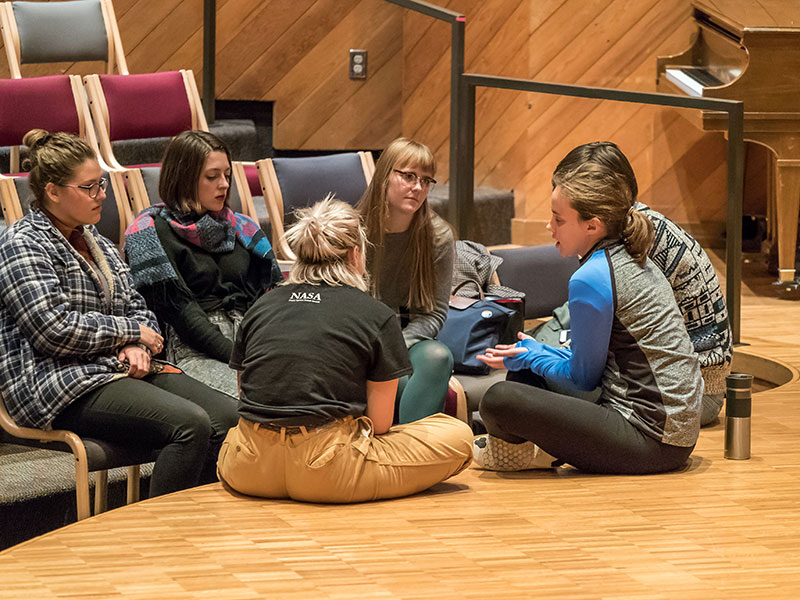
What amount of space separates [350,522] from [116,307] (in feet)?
3.33

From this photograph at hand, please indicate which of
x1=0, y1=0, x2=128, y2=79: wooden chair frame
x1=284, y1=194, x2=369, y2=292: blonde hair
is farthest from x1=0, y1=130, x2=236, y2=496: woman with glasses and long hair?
x1=0, y1=0, x2=128, y2=79: wooden chair frame

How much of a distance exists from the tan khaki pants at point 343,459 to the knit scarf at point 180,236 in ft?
2.55

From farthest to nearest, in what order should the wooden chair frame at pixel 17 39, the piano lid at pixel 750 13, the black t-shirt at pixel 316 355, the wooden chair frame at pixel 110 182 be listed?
Result: the piano lid at pixel 750 13, the wooden chair frame at pixel 17 39, the wooden chair frame at pixel 110 182, the black t-shirt at pixel 316 355

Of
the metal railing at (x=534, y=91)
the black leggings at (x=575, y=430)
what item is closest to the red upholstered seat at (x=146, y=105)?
the metal railing at (x=534, y=91)

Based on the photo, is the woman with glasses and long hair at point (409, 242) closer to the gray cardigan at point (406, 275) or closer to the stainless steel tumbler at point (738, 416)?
the gray cardigan at point (406, 275)

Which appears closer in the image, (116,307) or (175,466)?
(175,466)

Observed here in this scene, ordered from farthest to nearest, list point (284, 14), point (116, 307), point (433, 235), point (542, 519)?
point (284, 14) < point (433, 235) < point (116, 307) < point (542, 519)

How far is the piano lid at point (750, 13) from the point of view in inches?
192

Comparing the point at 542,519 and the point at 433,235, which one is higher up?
the point at 433,235

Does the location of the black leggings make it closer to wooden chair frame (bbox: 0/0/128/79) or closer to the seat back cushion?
wooden chair frame (bbox: 0/0/128/79)

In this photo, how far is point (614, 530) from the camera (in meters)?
2.37

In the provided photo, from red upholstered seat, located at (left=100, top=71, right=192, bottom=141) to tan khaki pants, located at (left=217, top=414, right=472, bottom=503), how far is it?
2.24 meters

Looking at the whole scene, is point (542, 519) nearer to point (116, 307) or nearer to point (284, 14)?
point (116, 307)

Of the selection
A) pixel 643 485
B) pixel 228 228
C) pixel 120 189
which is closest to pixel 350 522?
pixel 643 485
